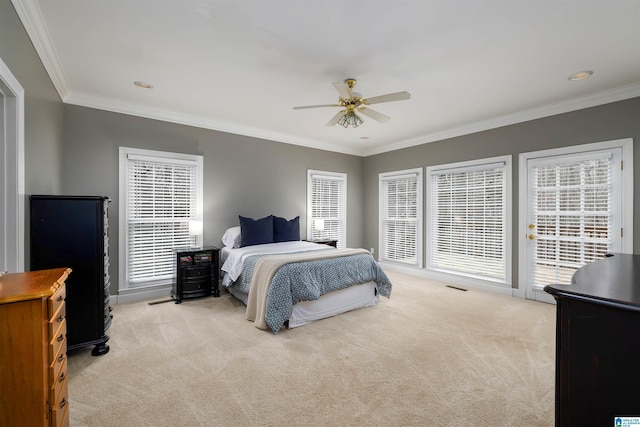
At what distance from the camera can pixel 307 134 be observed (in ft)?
18.1

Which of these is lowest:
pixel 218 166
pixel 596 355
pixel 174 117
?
pixel 596 355

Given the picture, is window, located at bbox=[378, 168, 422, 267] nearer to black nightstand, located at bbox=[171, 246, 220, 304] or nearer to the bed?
the bed

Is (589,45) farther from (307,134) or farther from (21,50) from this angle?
(21,50)

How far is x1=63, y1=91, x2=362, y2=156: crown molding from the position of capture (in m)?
3.78

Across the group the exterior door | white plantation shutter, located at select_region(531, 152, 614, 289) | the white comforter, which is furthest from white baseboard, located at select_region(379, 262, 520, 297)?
the white comforter

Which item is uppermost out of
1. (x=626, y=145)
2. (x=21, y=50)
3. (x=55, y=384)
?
(x=21, y=50)

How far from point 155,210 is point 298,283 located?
98.9 inches

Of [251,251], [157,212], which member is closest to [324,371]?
[251,251]

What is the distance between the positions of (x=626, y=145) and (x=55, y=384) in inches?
219

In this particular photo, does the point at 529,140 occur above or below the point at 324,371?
above

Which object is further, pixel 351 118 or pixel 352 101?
pixel 351 118

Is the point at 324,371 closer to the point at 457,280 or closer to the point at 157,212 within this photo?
the point at 157,212

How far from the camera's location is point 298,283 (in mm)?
3238

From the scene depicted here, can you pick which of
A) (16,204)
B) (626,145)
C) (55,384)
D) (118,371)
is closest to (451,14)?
(626,145)
